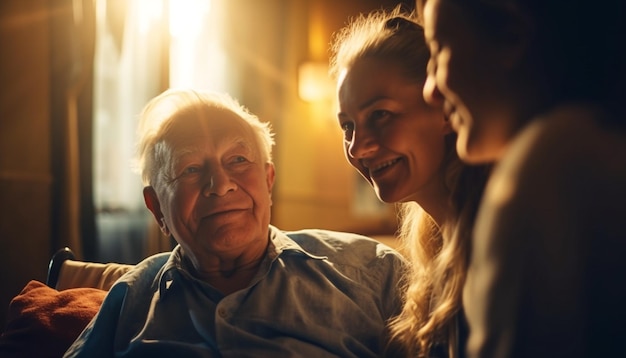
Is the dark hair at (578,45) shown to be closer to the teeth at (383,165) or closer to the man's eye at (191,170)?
the teeth at (383,165)

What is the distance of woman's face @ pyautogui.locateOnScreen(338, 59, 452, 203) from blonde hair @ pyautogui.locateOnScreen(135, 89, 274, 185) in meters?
0.48

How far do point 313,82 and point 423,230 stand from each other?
13.7ft

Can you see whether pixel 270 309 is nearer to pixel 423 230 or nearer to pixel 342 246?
pixel 342 246

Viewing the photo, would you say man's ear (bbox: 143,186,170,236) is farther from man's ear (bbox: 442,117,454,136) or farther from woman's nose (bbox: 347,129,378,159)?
man's ear (bbox: 442,117,454,136)

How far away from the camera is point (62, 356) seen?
142 cm

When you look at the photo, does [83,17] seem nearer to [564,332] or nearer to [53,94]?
[53,94]

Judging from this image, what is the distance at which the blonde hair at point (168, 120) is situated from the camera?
5.04 feet

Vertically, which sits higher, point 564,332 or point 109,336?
point 564,332

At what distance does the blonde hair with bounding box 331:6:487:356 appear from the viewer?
3.07 ft

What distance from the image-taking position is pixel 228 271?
1500 mm

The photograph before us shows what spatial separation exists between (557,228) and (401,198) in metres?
0.76

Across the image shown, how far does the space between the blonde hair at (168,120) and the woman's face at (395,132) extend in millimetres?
482

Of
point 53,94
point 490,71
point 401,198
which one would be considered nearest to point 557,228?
point 490,71

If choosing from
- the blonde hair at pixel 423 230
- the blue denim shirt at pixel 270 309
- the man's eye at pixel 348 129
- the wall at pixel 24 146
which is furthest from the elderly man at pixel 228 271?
the wall at pixel 24 146
